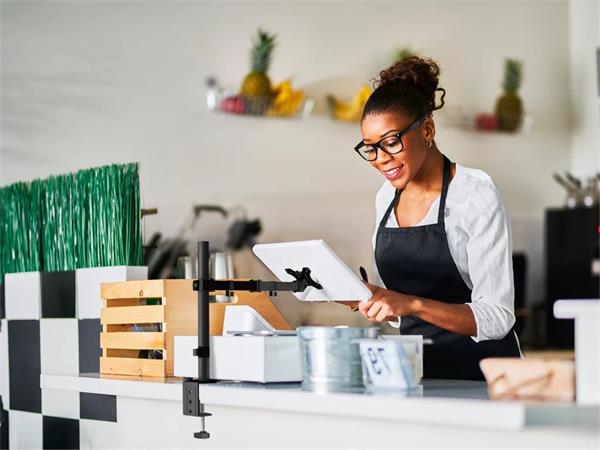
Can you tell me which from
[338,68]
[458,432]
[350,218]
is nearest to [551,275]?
Answer: [350,218]

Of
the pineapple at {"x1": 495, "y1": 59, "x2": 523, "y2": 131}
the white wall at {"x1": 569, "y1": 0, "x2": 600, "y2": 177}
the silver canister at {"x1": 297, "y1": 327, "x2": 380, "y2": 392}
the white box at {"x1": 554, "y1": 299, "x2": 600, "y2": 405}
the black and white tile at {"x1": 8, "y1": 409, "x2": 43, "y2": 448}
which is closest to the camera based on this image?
the white box at {"x1": 554, "y1": 299, "x2": 600, "y2": 405}

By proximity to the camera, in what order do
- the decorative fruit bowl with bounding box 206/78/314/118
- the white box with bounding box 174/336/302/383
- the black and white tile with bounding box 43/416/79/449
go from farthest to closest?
the decorative fruit bowl with bounding box 206/78/314/118 < the black and white tile with bounding box 43/416/79/449 < the white box with bounding box 174/336/302/383

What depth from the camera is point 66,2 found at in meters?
4.70

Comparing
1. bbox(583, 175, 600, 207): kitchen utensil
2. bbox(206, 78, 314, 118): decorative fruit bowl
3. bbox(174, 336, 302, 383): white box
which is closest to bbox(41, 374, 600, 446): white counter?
bbox(174, 336, 302, 383): white box

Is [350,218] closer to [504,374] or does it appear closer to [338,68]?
[338,68]

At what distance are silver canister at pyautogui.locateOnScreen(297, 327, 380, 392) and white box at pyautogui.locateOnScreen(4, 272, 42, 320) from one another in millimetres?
1451

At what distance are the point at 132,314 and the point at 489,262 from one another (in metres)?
0.94

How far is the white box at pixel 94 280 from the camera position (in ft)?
9.18

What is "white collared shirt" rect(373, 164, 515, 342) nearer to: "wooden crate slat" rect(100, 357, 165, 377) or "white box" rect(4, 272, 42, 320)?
"wooden crate slat" rect(100, 357, 165, 377)

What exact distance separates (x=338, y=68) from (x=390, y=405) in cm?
401

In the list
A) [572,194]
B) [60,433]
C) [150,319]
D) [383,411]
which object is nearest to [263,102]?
[572,194]

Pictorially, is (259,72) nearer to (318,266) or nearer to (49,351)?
(49,351)

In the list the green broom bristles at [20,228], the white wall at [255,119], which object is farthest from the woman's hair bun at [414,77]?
the white wall at [255,119]

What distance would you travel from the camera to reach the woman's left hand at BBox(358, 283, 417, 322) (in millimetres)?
2105
